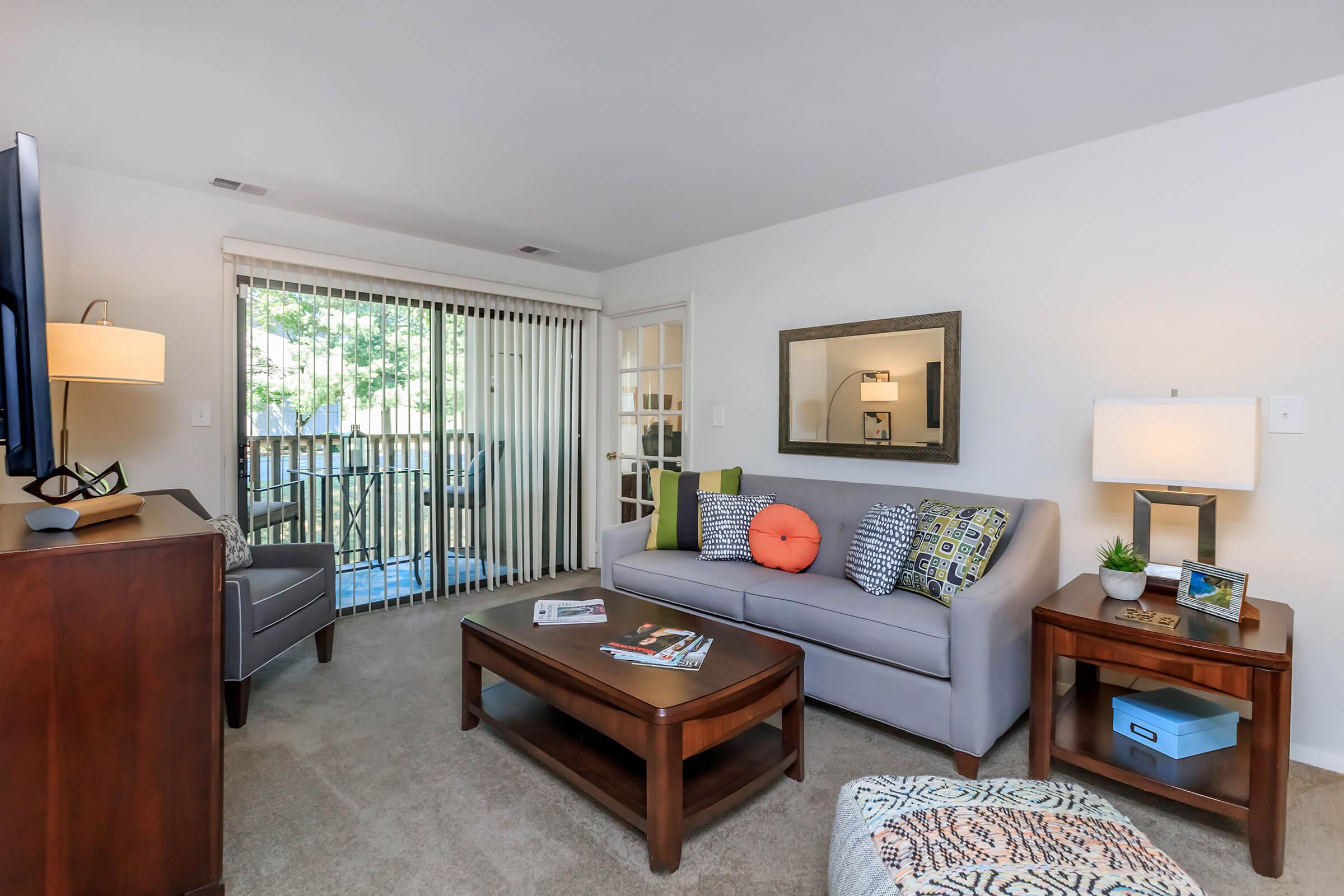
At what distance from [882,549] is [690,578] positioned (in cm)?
88

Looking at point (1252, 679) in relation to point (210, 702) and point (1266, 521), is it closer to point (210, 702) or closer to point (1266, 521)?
point (1266, 521)

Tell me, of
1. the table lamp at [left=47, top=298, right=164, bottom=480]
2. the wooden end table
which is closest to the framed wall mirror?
the wooden end table

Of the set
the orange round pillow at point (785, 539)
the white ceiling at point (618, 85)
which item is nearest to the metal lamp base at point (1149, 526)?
the orange round pillow at point (785, 539)

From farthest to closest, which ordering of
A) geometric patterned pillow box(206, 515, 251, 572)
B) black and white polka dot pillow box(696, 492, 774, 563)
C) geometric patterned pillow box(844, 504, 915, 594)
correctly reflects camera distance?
black and white polka dot pillow box(696, 492, 774, 563)
geometric patterned pillow box(206, 515, 251, 572)
geometric patterned pillow box(844, 504, 915, 594)

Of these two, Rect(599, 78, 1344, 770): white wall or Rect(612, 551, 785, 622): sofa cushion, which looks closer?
Rect(599, 78, 1344, 770): white wall

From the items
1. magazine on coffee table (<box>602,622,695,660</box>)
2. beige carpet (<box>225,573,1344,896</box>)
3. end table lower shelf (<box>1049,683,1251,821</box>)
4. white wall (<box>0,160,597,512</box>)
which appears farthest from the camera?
white wall (<box>0,160,597,512</box>)

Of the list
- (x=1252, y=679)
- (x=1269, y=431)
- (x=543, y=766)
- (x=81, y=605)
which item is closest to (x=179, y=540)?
(x=81, y=605)

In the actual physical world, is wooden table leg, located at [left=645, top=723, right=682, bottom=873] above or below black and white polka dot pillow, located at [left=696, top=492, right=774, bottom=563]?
below

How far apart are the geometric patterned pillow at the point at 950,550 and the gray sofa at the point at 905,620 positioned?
57 millimetres

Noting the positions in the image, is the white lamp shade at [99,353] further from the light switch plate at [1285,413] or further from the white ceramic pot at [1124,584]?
the light switch plate at [1285,413]

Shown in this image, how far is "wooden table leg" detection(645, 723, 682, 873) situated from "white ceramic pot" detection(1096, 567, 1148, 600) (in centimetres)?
153

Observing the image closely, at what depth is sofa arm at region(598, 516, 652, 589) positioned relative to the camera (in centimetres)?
351

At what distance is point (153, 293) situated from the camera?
3.13 m

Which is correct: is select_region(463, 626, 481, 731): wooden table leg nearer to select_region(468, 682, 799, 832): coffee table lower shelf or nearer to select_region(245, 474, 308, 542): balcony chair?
select_region(468, 682, 799, 832): coffee table lower shelf
